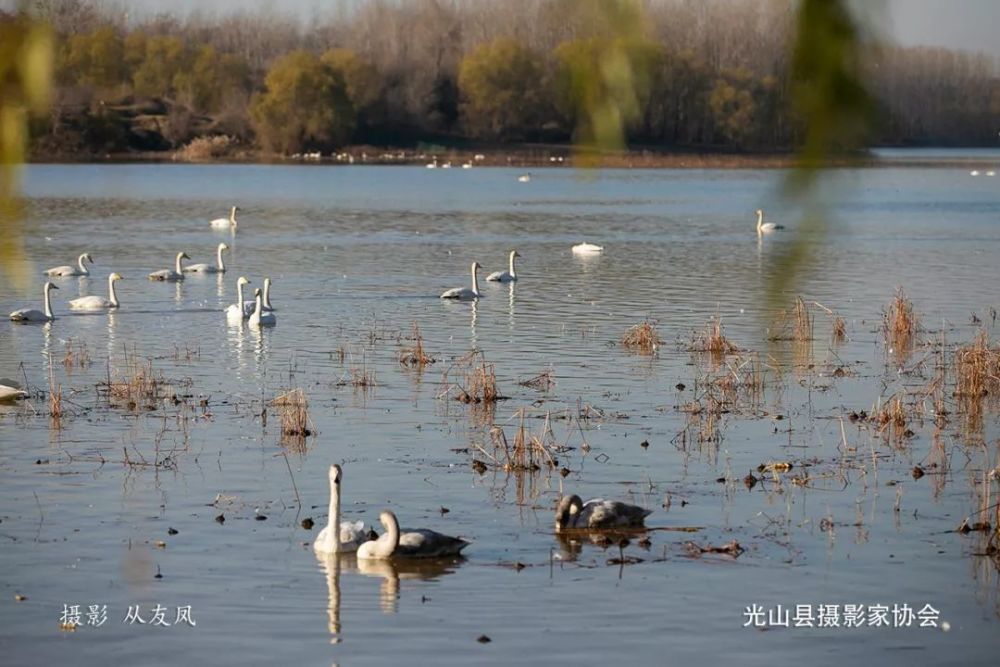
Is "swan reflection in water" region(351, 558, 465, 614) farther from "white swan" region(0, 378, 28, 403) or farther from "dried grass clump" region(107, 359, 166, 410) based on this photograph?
"white swan" region(0, 378, 28, 403)

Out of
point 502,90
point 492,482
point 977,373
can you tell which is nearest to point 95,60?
point 502,90

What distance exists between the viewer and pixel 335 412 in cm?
1858

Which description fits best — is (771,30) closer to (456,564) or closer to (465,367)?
(456,564)

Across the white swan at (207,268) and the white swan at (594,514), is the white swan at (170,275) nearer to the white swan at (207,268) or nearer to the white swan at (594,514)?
the white swan at (207,268)

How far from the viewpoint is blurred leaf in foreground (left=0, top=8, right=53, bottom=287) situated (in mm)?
1833

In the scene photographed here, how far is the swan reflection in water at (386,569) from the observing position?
36.4 feet

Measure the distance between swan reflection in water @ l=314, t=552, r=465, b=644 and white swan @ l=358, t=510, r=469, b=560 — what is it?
63mm

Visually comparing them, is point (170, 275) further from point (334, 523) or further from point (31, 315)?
point (334, 523)

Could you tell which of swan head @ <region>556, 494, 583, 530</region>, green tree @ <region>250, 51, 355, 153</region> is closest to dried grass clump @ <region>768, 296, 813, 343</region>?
green tree @ <region>250, 51, 355, 153</region>

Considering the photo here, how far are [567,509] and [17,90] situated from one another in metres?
10.5

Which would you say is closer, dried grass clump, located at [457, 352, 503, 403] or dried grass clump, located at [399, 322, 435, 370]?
dried grass clump, located at [457, 352, 503, 403]

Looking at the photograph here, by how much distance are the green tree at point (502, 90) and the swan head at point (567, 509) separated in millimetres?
9207

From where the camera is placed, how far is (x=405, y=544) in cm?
1150

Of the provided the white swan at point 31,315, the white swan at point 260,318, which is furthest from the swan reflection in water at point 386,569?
the white swan at point 31,315
